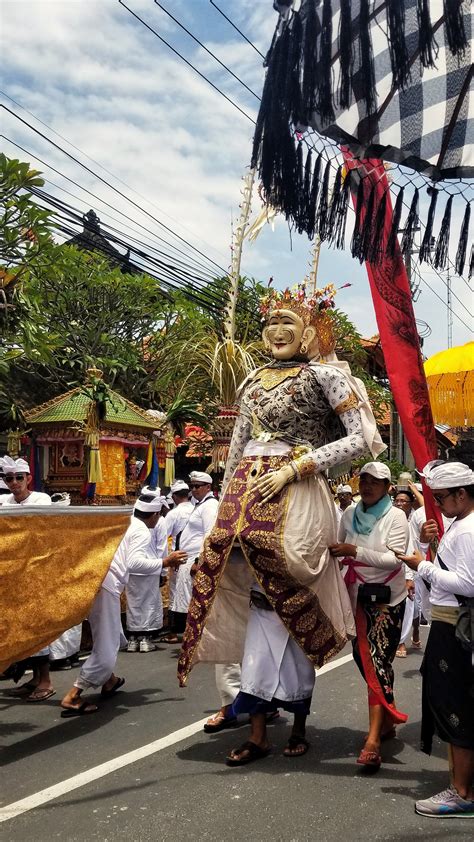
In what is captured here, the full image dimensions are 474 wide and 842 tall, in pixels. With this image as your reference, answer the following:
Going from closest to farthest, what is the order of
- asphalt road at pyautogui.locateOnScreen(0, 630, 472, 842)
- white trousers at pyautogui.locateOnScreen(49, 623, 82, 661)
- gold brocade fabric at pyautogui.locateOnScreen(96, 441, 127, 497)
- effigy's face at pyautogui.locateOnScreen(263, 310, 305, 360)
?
asphalt road at pyautogui.locateOnScreen(0, 630, 472, 842) < effigy's face at pyautogui.locateOnScreen(263, 310, 305, 360) < white trousers at pyautogui.locateOnScreen(49, 623, 82, 661) < gold brocade fabric at pyautogui.locateOnScreen(96, 441, 127, 497)

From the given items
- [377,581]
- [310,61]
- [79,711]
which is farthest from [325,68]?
[79,711]

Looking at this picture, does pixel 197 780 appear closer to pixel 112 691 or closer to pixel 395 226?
pixel 112 691

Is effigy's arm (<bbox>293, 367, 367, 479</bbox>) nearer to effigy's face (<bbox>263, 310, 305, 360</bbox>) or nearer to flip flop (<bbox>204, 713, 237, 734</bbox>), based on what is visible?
effigy's face (<bbox>263, 310, 305, 360</bbox>)

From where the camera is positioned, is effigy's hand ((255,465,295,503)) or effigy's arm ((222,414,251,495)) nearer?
effigy's hand ((255,465,295,503))

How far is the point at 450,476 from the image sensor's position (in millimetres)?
3693

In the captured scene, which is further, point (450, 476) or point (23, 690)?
point (23, 690)

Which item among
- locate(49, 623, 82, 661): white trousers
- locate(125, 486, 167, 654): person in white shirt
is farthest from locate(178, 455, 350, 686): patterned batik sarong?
locate(125, 486, 167, 654): person in white shirt

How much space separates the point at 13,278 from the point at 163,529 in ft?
12.4

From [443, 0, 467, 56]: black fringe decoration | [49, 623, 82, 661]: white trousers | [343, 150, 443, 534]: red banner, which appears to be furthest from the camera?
[49, 623, 82, 661]: white trousers

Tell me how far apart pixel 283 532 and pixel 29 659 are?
8.30ft

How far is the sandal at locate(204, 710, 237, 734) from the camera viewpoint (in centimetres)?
481

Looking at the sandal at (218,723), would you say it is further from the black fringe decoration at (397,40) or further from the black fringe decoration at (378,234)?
the black fringe decoration at (397,40)

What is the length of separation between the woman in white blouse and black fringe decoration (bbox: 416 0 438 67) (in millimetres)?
2273

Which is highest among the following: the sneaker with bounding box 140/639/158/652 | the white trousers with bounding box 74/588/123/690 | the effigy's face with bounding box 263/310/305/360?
the effigy's face with bounding box 263/310/305/360
